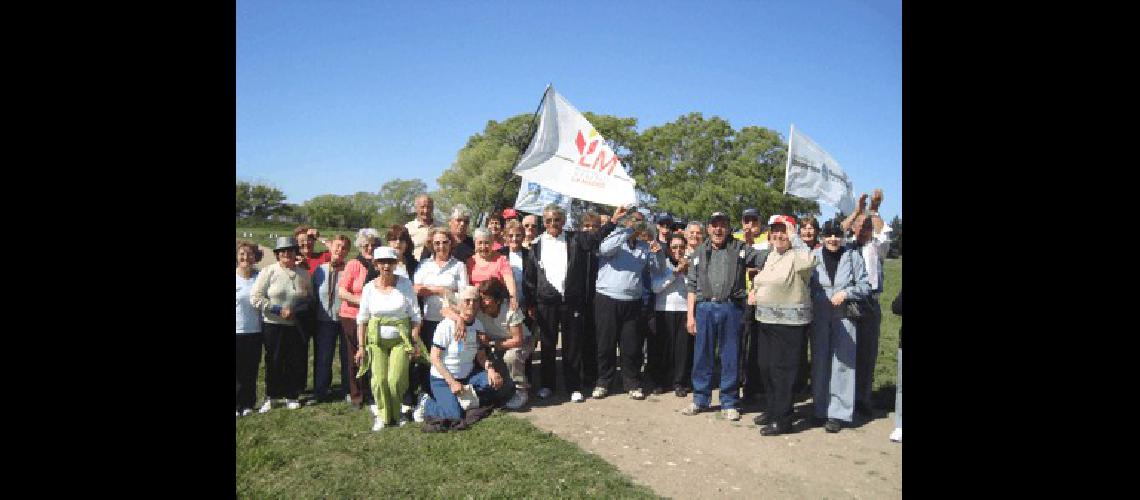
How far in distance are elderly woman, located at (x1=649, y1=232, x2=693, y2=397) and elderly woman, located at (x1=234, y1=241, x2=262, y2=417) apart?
4.16 m

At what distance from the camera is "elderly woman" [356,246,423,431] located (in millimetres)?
5543

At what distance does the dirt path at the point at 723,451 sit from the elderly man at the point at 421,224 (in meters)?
2.15

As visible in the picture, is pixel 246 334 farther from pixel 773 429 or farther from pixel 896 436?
pixel 896 436

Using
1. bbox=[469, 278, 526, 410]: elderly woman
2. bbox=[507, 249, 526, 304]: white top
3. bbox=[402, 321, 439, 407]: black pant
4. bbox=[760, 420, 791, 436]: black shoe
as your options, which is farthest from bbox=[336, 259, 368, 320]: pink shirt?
bbox=[760, 420, 791, 436]: black shoe

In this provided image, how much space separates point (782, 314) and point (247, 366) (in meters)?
5.07

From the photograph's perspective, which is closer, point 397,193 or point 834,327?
point 834,327

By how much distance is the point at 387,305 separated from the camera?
18.2ft

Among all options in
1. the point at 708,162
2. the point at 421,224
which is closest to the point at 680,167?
the point at 708,162

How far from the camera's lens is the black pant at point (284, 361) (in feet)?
19.9

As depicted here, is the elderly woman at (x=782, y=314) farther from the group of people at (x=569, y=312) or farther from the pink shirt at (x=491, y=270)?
the pink shirt at (x=491, y=270)
